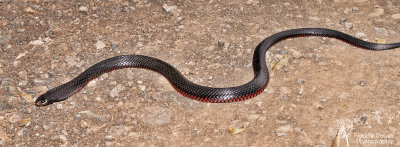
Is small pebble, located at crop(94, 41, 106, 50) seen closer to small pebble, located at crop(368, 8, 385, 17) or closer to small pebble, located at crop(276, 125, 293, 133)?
small pebble, located at crop(276, 125, 293, 133)

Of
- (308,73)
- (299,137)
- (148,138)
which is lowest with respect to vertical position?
(148,138)

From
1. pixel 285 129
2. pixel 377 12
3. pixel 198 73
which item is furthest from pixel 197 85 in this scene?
pixel 377 12

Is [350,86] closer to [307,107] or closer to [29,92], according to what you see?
[307,107]

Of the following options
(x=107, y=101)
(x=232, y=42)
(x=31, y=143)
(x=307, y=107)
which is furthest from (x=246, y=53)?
(x=31, y=143)

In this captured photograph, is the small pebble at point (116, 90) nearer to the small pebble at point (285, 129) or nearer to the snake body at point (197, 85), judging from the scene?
the snake body at point (197, 85)

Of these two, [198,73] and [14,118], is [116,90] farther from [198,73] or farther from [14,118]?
[14,118]

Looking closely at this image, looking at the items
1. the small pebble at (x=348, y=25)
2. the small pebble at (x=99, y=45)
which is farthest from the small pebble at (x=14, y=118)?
the small pebble at (x=348, y=25)
